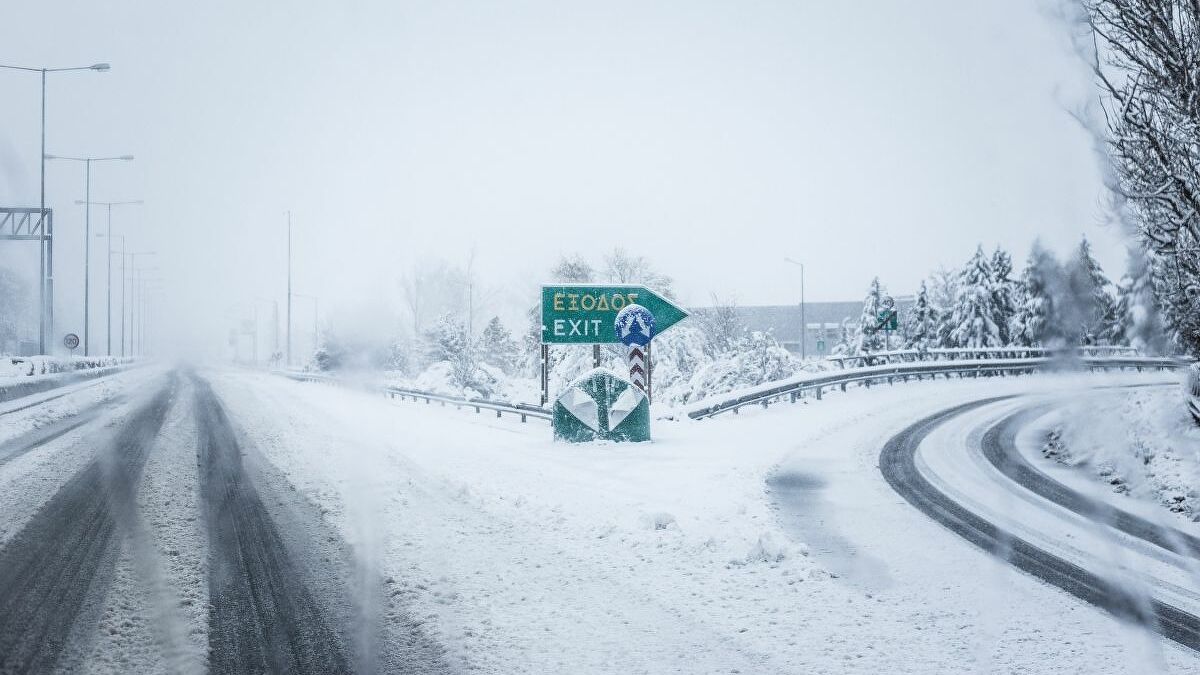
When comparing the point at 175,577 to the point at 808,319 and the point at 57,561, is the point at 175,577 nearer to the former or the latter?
the point at 57,561

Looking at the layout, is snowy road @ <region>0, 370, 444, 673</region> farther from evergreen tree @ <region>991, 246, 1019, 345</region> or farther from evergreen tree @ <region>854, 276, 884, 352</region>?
evergreen tree @ <region>854, 276, 884, 352</region>

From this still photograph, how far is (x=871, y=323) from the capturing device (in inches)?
2431

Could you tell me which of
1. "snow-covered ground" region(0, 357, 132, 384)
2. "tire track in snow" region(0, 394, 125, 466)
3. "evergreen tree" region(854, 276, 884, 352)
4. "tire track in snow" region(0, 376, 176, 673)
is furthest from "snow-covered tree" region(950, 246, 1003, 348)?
"snow-covered ground" region(0, 357, 132, 384)

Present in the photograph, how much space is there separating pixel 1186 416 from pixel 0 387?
30.9m

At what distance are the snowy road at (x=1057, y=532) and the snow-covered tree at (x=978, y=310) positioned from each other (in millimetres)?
30668

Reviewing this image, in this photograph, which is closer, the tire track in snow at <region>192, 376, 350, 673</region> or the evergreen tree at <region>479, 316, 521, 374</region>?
the tire track in snow at <region>192, 376, 350, 673</region>

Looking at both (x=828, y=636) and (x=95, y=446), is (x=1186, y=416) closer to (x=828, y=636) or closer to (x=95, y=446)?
(x=828, y=636)

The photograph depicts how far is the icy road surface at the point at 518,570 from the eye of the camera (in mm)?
4273

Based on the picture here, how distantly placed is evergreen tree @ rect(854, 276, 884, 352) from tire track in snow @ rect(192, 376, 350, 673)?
59.4 m

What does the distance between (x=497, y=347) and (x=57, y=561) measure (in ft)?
203

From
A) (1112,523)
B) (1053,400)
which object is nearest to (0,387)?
(1112,523)

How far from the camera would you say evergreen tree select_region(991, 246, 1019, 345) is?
39406 millimetres

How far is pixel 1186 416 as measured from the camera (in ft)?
38.3

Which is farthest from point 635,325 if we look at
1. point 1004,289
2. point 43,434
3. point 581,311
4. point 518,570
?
point 1004,289
